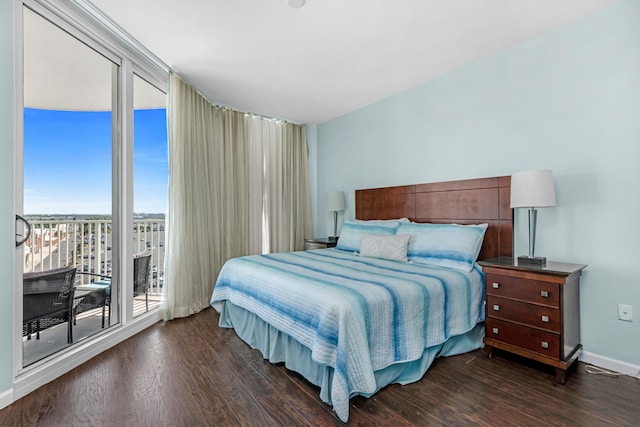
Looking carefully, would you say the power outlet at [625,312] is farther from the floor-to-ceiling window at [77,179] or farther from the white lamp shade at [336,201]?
the floor-to-ceiling window at [77,179]

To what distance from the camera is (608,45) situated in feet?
7.35

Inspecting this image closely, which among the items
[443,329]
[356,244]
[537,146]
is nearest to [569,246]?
[537,146]

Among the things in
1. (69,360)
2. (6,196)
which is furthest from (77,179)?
(69,360)

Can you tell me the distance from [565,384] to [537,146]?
1825 millimetres

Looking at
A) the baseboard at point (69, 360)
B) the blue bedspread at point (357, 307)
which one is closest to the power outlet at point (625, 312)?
the blue bedspread at point (357, 307)

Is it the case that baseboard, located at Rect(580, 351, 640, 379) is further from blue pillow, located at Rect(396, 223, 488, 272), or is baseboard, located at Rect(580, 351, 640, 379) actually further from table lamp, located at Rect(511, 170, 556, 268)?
blue pillow, located at Rect(396, 223, 488, 272)

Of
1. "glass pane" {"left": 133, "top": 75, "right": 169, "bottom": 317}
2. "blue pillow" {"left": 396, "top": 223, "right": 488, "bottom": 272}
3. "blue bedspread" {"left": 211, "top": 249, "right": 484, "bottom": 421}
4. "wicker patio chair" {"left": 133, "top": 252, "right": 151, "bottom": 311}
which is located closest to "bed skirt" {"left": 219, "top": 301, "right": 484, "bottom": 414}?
"blue bedspread" {"left": 211, "top": 249, "right": 484, "bottom": 421}

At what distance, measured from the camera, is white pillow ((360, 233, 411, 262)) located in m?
2.92

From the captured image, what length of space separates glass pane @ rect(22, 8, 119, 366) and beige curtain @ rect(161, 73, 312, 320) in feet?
2.08

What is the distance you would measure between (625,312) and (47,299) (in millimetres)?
4160

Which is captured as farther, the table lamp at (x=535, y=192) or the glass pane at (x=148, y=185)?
the glass pane at (x=148, y=185)

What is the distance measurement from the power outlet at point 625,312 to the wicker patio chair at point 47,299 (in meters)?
4.12

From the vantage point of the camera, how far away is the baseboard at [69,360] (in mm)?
1898

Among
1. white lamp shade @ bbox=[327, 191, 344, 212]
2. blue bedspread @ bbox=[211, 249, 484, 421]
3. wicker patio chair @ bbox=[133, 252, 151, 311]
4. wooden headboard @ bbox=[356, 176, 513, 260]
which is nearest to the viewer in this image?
blue bedspread @ bbox=[211, 249, 484, 421]
